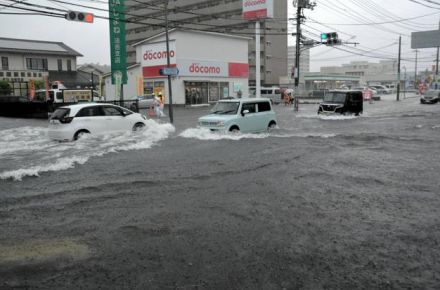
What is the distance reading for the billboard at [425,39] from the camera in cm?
6050

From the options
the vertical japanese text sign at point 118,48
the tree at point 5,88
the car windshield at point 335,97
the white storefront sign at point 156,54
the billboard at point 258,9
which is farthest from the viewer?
the billboard at point 258,9

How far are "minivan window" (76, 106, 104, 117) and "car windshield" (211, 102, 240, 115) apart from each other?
457cm

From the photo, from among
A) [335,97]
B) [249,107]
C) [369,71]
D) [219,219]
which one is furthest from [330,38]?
[369,71]

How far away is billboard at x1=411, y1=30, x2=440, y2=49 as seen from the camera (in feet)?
198

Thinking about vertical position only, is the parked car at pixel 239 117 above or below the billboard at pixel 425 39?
below

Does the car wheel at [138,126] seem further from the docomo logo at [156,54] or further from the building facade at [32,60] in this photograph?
the building facade at [32,60]

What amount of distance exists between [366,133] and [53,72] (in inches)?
1662

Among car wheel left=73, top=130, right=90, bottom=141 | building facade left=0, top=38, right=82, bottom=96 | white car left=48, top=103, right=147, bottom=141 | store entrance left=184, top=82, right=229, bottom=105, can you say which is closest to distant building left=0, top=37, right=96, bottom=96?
building facade left=0, top=38, right=82, bottom=96

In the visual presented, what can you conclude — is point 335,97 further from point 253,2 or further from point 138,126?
point 253,2

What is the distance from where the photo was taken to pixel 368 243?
Result: 553cm

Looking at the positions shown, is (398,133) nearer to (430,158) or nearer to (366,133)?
(366,133)

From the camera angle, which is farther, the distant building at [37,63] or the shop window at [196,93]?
the distant building at [37,63]

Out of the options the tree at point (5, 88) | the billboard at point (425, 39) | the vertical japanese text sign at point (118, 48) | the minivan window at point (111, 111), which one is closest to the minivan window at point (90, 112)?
the minivan window at point (111, 111)

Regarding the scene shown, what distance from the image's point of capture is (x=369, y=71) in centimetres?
15562
